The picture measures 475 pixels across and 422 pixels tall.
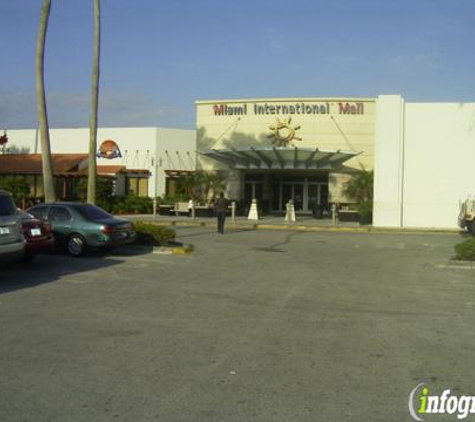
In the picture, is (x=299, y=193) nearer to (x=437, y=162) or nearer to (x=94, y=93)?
(x=437, y=162)

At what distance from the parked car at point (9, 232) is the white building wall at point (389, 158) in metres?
22.6

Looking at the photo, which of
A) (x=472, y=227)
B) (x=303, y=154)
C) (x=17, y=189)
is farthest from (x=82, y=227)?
(x=17, y=189)

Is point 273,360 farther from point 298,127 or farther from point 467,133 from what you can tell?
point 298,127

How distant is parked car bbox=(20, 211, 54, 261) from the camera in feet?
47.1

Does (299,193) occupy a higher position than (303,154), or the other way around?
(303,154)

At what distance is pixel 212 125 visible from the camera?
4409cm

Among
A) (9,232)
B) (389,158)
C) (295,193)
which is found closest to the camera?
(9,232)

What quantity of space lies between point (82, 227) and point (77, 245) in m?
0.47

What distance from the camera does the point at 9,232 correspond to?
12.1 m

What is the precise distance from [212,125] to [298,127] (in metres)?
5.83

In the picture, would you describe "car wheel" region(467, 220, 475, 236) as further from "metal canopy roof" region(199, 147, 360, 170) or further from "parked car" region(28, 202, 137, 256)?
"parked car" region(28, 202, 137, 256)

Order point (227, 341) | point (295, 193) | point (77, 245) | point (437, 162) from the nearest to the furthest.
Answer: point (227, 341) < point (77, 245) < point (437, 162) < point (295, 193)

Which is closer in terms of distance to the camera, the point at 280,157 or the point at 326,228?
the point at 326,228

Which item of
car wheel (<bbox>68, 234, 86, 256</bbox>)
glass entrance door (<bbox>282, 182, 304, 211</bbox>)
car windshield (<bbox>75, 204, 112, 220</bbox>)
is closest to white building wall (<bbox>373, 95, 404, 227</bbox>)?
glass entrance door (<bbox>282, 182, 304, 211</bbox>)
